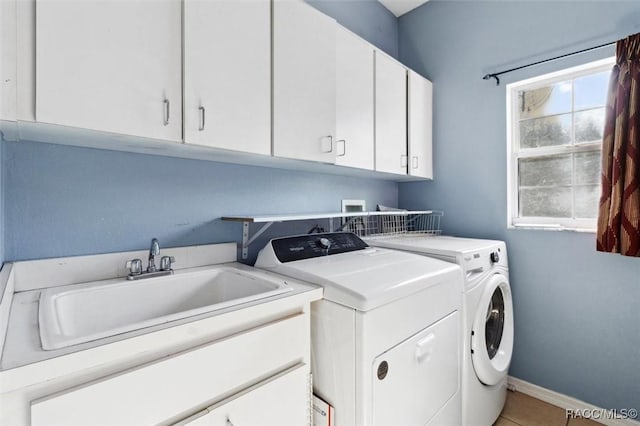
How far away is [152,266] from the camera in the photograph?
124cm

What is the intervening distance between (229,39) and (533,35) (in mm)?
2044

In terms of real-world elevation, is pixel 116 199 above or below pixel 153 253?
above

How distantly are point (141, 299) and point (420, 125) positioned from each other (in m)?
2.20

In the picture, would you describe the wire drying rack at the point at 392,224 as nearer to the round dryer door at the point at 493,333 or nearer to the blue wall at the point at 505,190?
the blue wall at the point at 505,190

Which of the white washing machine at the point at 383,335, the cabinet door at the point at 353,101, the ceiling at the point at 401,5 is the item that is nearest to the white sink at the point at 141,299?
the white washing machine at the point at 383,335

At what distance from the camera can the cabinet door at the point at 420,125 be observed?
2.24 m

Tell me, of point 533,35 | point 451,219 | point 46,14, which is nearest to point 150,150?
point 46,14

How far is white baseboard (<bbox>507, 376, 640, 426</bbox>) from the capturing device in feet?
5.57

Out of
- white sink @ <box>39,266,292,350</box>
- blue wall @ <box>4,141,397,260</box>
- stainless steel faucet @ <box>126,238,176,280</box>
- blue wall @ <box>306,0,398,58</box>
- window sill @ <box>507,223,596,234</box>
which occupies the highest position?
blue wall @ <box>306,0,398,58</box>

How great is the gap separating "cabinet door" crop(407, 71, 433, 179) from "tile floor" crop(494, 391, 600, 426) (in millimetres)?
1694

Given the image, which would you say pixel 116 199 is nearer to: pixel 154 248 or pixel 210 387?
pixel 154 248

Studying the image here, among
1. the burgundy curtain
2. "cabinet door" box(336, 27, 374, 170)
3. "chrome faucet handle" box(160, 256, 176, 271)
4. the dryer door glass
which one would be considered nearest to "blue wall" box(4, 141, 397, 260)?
"chrome faucet handle" box(160, 256, 176, 271)

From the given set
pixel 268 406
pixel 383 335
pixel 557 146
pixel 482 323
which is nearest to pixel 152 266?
pixel 268 406

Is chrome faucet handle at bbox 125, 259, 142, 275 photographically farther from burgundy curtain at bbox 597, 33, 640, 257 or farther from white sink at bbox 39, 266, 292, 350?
burgundy curtain at bbox 597, 33, 640, 257
